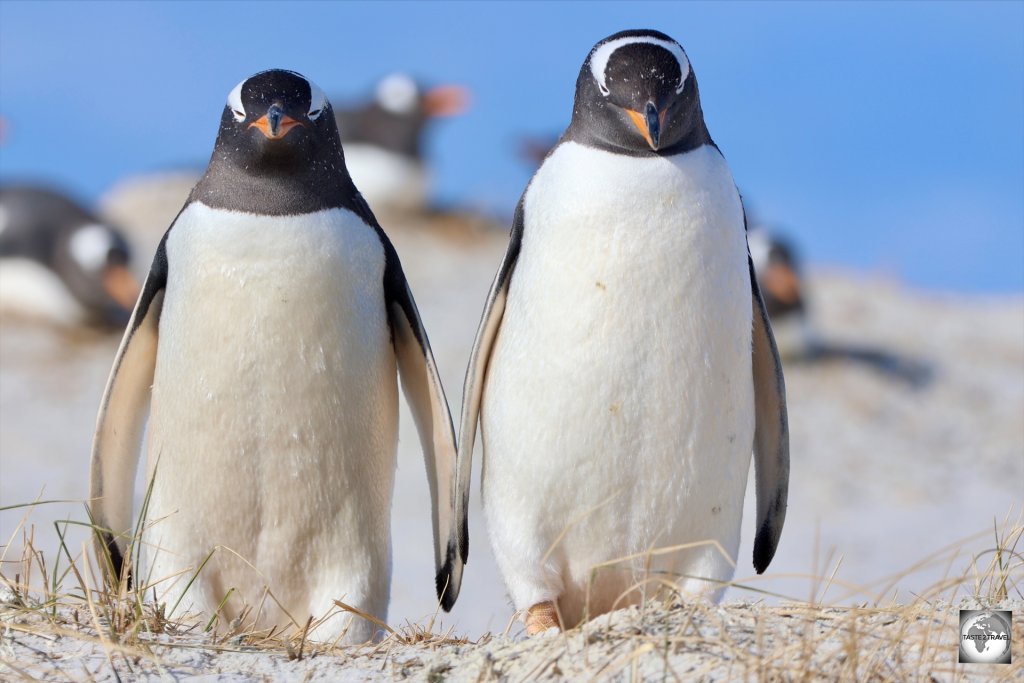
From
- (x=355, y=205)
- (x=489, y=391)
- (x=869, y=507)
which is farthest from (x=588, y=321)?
(x=869, y=507)

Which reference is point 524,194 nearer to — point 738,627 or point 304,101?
point 304,101

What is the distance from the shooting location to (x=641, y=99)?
414 centimetres

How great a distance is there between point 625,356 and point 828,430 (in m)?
10.1

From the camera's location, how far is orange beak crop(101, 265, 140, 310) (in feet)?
45.9

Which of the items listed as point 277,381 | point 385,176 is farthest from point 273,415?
point 385,176

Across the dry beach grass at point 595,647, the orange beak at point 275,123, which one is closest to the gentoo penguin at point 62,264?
the orange beak at point 275,123

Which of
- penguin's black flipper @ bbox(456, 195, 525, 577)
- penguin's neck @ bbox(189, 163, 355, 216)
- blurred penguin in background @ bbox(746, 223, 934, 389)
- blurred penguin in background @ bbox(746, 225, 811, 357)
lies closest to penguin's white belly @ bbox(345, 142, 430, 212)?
blurred penguin in background @ bbox(746, 223, 934, 389)

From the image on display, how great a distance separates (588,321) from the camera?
13.4ft

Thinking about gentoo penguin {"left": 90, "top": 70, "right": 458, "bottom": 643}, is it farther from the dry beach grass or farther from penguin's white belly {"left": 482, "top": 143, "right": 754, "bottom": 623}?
the dry beach grass

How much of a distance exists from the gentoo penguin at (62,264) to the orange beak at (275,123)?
1012cm

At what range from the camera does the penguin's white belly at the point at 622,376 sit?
4.09 metres

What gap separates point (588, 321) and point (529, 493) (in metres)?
0.62

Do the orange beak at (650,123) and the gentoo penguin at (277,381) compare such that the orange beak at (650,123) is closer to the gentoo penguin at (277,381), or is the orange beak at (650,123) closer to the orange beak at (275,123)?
the gentoo penguin at (277,381)

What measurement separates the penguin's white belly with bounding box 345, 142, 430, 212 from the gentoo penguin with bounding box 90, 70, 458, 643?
13.0m
